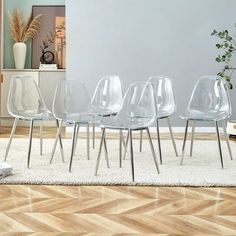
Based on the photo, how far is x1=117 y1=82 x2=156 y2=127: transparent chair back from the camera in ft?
A: 13.0

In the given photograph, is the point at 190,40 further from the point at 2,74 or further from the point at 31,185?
the point at 31,185

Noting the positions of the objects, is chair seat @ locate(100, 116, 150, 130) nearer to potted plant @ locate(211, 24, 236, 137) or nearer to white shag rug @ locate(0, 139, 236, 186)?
white shag rug @ locate(0, 139, 236, 186)

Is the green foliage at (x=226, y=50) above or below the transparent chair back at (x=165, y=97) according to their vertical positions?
above

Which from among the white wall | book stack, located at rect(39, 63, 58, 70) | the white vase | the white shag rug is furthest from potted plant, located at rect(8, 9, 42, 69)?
the white shag rug

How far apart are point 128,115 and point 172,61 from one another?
9.60ft

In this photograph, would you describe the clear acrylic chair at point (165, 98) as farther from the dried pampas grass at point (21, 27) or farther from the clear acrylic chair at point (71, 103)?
the dried pampas grass at point (21, 27)

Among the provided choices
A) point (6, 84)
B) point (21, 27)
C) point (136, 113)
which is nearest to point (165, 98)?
point (136, 113)

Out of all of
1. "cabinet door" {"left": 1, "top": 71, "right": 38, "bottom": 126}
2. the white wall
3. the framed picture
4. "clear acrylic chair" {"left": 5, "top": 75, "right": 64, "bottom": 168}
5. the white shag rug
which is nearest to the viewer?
the white shag rug

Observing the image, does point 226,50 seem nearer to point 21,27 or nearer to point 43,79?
point 43,79

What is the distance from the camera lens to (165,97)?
4891mm

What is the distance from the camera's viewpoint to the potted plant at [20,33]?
7660 millimetres

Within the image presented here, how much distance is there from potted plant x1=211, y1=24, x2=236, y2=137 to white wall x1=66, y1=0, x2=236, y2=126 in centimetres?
12

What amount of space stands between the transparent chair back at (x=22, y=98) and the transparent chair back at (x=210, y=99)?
1397 millimetres

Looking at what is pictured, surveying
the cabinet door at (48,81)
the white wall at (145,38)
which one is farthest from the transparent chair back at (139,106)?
the cabinet door at (48,81)
